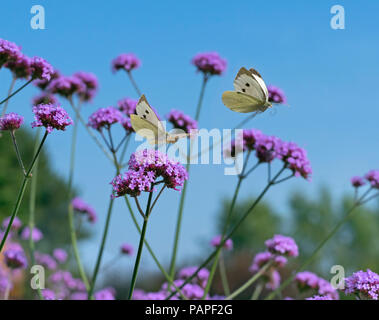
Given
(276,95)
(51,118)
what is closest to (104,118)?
(51,118)

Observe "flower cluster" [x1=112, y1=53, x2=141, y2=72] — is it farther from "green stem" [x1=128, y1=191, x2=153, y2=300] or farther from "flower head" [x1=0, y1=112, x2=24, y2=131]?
"green stem" [x1=128, y1=191, x2=153, y2=300]

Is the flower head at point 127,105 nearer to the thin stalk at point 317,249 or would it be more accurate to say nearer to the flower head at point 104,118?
the flower head at point 104,118

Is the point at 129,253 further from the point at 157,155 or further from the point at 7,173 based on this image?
the point at 7,173

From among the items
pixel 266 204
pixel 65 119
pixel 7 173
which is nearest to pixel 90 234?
pixel 7 173

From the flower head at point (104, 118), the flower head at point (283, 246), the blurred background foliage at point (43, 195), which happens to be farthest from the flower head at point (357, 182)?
the blurred background foliage at point (43, 195)

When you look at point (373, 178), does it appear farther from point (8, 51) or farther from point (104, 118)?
point (8, 51)

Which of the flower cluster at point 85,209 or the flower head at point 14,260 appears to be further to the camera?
the flower cluster at point 85,209

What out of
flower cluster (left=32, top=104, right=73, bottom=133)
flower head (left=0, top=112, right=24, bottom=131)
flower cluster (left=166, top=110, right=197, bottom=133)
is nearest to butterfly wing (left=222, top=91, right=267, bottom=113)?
flower cluster (left=166, top=110, right=197, bottom=133)
